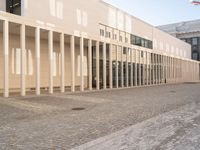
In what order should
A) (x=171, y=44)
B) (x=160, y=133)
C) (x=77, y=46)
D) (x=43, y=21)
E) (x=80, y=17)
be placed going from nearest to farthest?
(x=160, y=133)
(x=43, y=21)
(x=80, y=17)
(x=77, y=46)
(x=171, y=44)

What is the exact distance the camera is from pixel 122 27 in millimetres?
33906

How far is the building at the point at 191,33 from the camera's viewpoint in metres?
70.6

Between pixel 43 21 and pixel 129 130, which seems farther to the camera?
pixel 43 21

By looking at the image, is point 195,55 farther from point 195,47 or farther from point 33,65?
point 33,65

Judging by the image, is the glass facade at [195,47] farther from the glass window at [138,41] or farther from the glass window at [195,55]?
the glass window at [138,41]

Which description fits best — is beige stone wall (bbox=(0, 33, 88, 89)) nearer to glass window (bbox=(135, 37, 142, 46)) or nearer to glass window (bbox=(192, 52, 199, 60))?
glass window (bbox=(135, 37, 142, 46))

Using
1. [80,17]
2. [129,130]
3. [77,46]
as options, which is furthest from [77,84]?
[129,130]

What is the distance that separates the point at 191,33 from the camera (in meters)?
71.9

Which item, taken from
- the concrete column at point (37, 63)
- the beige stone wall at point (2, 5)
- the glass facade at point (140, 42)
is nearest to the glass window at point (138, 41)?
the glass facade at point (140, 42)

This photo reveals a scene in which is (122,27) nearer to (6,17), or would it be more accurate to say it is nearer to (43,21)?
(43,21)

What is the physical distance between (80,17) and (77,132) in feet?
71.8

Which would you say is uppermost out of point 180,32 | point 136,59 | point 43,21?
point 180,32

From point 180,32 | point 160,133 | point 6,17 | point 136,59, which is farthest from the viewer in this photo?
point 180,32

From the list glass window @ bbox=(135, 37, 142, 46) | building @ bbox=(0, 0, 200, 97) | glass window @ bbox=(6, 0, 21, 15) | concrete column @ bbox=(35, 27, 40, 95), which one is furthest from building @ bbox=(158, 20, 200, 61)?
concrete column @ bbox=(35, 27, 40, 95)
